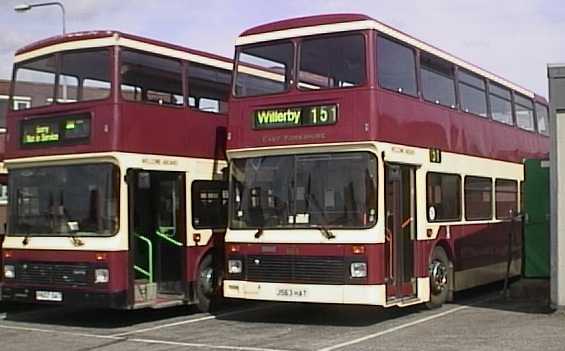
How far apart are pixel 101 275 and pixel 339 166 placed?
12.6 ft

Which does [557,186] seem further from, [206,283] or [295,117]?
[206,283]

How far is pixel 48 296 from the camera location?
13.9m

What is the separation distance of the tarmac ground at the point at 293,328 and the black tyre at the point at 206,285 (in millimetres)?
229

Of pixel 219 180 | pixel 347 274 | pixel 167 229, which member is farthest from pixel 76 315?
pixel 347 274

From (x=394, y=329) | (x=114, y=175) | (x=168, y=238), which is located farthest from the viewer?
(x=168, y=238)

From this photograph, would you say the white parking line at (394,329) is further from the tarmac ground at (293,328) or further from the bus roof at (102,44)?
the bus roof at (102,44)

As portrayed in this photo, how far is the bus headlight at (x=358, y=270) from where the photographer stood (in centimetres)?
1276

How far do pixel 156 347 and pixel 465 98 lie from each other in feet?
26.3

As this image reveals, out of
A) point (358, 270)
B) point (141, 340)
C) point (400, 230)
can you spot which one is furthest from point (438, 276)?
point (141, 340)

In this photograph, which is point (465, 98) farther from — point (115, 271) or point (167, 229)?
point (115, 271)

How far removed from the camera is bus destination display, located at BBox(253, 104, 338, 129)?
13.4 m

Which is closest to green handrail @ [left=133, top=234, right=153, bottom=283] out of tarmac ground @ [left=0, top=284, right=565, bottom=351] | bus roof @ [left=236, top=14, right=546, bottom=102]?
tarmac ground @ [left=0, top=284, right=565, bottom=351]

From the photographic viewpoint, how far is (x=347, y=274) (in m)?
12.9

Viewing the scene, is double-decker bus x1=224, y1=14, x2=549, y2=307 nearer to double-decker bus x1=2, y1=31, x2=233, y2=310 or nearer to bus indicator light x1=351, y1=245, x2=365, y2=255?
bus indicator light x1=351, y1=245, x2=365, y2=255
